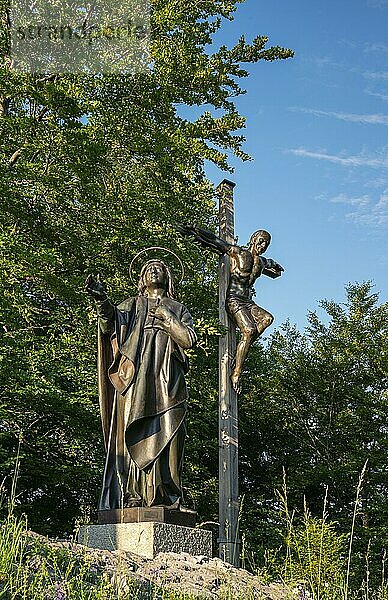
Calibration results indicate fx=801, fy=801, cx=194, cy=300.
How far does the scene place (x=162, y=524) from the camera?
17.3ft

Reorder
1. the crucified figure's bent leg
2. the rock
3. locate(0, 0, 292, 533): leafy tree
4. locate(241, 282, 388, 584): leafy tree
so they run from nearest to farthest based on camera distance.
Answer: the rock < the crucified figure's bent leg < locate(0, 0, 292, 533): leafy tree < locate(241, 282, 388, 584): leafy tree

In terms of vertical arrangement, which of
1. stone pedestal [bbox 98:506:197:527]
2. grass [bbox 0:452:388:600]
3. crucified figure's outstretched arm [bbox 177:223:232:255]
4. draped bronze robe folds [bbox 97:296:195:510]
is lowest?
grass [bbox 0:452:388:600]

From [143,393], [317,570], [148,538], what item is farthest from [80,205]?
[317,570]

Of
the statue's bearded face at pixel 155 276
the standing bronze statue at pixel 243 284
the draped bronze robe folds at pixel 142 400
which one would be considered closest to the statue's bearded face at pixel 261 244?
the standing bronze statue at pixel 243 284

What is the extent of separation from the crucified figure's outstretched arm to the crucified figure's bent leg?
0.73 m

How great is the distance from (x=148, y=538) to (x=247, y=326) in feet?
12.6

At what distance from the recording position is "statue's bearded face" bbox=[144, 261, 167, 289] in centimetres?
625

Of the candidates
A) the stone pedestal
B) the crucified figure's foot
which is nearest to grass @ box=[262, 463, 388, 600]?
the stone pedestal

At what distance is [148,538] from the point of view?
516 cm

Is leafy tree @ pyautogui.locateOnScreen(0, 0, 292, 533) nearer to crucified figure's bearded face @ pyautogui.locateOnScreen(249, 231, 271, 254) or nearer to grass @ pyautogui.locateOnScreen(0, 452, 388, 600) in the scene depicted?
crucified figure's bearded face @ pyautogui.locateOnScreen(249, 231, 271, 254)

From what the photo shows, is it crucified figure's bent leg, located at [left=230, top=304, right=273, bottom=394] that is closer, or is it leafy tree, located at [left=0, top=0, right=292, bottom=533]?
crucified figure's bent leg, located at [left=230, top=304, right=273, bottom=394]

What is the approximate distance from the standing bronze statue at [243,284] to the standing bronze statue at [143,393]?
8.30 feet

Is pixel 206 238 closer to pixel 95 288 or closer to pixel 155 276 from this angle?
pixel 155 276

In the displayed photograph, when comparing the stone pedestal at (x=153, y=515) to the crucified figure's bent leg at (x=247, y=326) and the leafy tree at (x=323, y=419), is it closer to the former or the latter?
the crucified figure's bent leg at (x=247, y=326)
